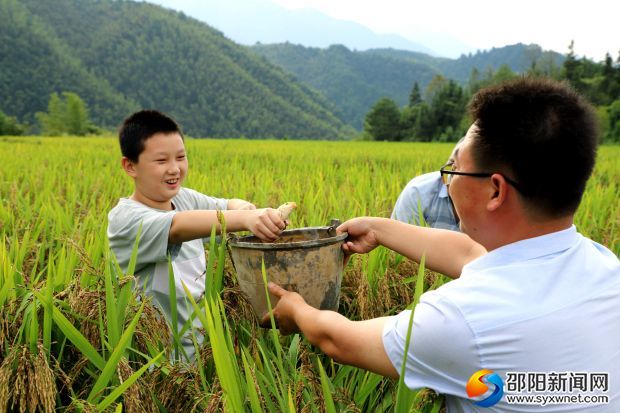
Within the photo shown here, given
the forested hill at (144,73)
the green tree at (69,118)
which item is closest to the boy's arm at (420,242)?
the green tree at (69,118)

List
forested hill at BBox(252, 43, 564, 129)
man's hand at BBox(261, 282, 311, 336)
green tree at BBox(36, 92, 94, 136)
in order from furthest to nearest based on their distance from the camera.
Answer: forested hill at BBox(252, 43, 564, 129)
green tree at BBox(36, 92, 94, 136)
man's hand at BBox(261, 282, 311, 336)

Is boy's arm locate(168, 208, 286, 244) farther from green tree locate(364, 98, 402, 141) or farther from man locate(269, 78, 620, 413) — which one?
green tree locate(364, 98, 402, 141)

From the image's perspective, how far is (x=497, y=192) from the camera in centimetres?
107

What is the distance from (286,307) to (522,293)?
625 mm

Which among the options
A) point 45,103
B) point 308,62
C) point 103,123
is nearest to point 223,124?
point 103,123

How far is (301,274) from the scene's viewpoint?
1395 mm

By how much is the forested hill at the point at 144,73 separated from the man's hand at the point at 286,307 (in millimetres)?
66111

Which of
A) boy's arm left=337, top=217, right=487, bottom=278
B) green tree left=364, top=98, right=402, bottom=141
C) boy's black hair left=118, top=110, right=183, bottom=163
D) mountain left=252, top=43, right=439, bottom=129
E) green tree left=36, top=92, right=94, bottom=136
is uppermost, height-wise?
mountain left=252, top=43, right=439, bottom=129

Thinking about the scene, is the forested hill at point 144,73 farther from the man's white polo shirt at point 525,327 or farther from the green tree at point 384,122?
the man's white polo shirt at point 525,327

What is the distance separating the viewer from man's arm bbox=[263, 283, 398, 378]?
1.07 m

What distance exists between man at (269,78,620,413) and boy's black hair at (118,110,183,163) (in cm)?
128

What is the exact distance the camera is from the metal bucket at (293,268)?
1.37 meters

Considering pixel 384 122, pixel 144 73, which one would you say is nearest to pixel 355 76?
pixel 144 73

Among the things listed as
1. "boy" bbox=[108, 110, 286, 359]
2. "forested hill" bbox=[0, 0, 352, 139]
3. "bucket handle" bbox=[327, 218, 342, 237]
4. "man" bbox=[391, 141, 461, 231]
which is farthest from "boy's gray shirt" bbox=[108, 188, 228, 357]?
"forested hill" bbox=[0, 0, 352, 139]
